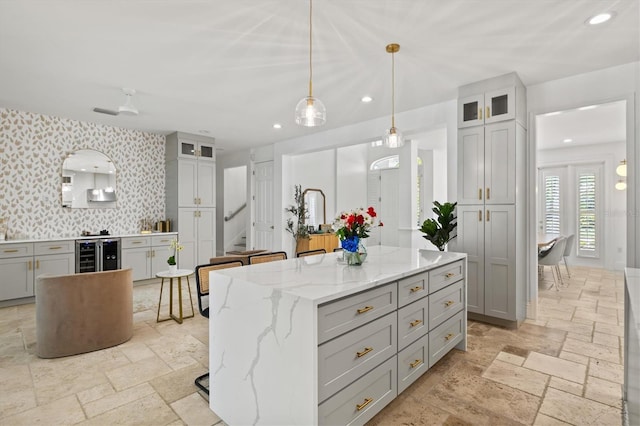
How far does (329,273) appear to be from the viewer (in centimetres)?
211

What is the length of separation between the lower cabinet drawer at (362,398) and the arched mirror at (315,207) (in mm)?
6377

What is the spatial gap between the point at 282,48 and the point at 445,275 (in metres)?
2.48

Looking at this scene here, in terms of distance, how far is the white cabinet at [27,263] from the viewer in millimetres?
4375

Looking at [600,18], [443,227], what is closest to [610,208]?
[443,227]

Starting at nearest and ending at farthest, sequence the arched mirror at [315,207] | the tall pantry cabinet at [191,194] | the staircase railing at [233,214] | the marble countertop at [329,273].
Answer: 1. the marble countertop at [329,273]
2. the tall pantry cabinet at [191,194]
3. the arched mirror at [315,207]
4. the staircase railing at [233,214]

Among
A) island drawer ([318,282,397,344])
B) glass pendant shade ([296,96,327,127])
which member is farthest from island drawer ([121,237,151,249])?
island drawer ([318,282,397,344])

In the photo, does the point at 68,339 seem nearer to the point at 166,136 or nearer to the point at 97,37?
the point at 97,37

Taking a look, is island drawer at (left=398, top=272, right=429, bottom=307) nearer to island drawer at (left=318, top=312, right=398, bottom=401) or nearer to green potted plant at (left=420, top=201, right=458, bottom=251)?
island drawer at (left=318, top=312, right=398, bottom=401)

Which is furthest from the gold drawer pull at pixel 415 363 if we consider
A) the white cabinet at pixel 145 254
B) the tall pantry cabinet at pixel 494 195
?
the white cabinet at pixel 145 254

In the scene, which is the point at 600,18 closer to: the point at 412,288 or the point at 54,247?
the point at 412,288

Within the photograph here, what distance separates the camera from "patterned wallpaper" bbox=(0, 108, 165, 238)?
4848mm

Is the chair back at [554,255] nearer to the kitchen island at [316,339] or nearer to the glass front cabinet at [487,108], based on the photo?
the glass front cabinet at [487,108]

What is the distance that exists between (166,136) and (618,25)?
266 inches

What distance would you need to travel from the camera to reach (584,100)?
11.7 feet
